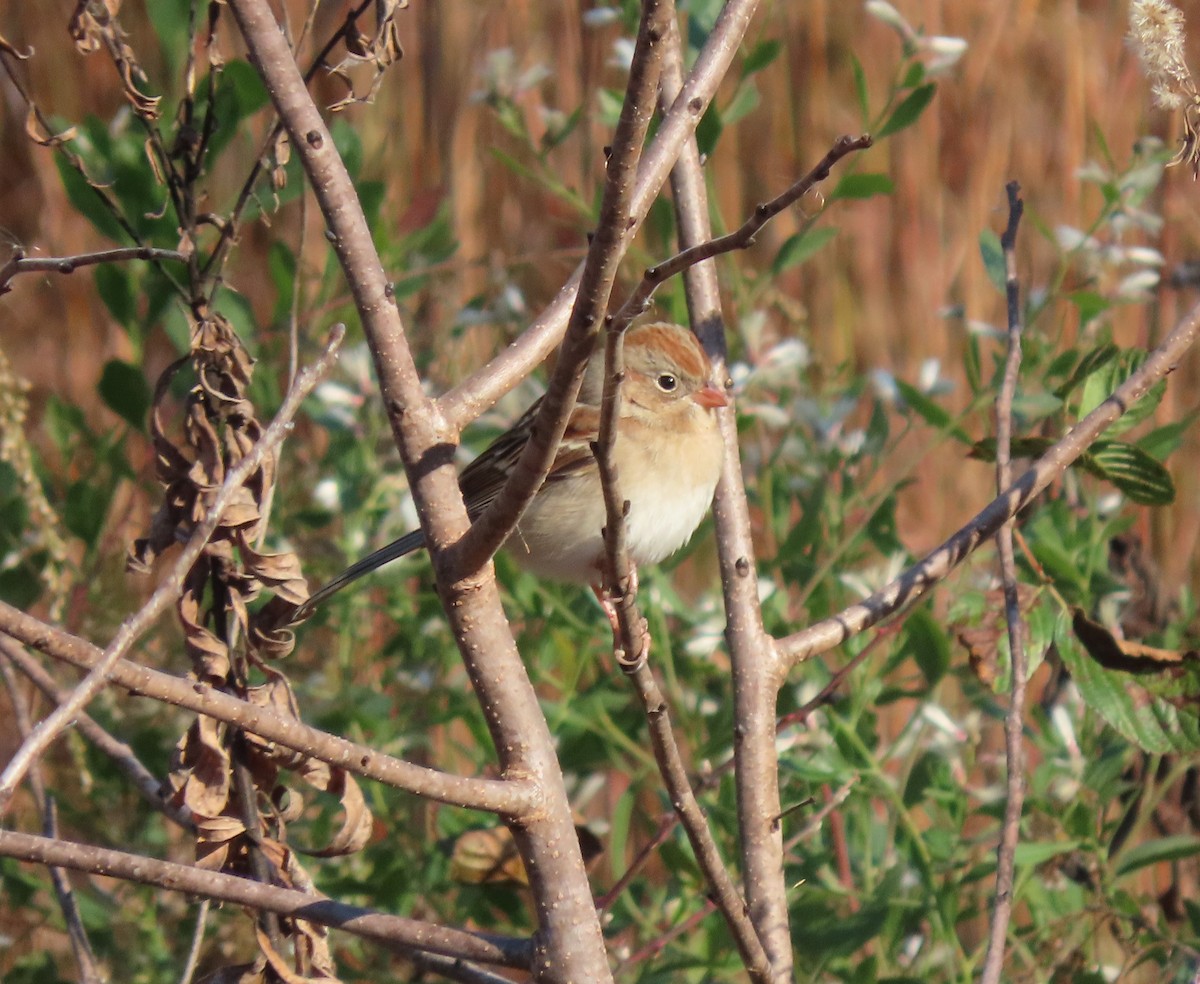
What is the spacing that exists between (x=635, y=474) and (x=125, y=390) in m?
0.95

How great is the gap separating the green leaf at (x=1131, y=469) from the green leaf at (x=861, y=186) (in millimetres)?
937

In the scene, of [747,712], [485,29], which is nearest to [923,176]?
[485,29]

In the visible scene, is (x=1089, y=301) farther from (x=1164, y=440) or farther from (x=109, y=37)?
(x=109, y=37)

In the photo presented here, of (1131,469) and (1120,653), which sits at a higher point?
(1131,469)

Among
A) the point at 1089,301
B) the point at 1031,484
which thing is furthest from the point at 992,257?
the point at 1031,484

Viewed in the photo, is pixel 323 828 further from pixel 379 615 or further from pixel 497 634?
pixel 497 634

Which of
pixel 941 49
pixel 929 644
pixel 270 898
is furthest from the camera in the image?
pixel 941 49

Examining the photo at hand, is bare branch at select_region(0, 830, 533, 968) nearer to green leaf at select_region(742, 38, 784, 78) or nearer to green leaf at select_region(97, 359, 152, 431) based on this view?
green leaf at select_region(97, 359, 152, 431)

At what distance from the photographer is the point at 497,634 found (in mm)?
1326

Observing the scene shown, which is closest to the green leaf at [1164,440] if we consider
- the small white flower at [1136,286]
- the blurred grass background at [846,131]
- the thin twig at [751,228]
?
the small white flower at [1136,286]

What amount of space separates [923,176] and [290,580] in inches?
166

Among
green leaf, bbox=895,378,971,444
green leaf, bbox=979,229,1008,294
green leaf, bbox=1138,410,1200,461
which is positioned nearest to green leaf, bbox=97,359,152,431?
green leaf, bbox=895,378,971,444

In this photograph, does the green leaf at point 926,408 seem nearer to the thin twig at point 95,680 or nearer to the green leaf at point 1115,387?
the green leaf at point 1115,387

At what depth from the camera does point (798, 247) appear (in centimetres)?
267
